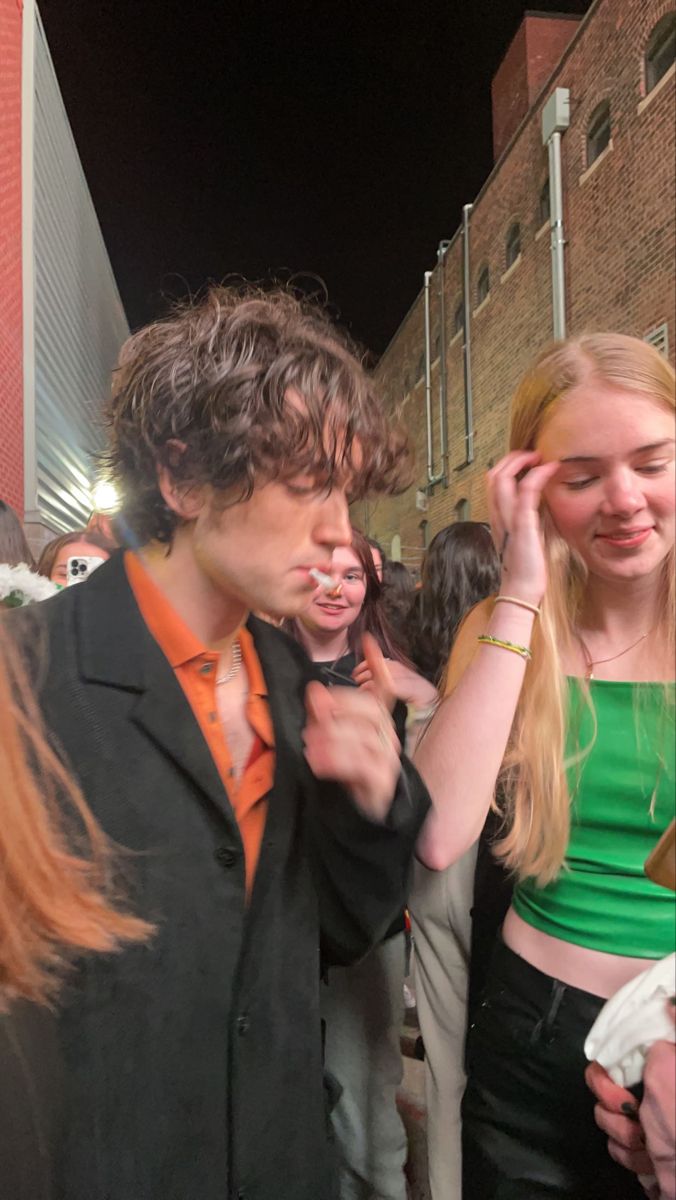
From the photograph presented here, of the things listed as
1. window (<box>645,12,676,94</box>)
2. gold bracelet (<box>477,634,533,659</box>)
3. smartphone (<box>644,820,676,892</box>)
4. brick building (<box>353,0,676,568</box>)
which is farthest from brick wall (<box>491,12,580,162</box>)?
smartphone (<box>644,820,676,892</box>)

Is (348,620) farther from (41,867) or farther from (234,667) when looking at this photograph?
(41,867)

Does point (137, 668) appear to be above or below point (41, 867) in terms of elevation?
above

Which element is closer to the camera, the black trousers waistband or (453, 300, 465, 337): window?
the black trousers waistband

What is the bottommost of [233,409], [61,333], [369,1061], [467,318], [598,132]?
[369,1061]

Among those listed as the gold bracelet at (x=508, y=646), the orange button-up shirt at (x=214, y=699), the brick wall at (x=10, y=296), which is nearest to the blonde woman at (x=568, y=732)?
the gold bracelet at (x=508, y=646)

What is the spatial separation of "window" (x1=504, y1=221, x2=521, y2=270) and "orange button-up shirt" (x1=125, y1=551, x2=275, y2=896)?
0.44 m

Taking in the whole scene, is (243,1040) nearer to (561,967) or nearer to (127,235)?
(561,967)

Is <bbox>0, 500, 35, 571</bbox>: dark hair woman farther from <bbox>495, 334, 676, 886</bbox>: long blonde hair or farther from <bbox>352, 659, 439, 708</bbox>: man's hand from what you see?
<bbox>495, 334, 676, 886</bbox>: long blonde hair

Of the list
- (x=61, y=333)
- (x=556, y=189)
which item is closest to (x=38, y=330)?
(x=61, y=333)

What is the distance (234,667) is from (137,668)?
0.08 meters

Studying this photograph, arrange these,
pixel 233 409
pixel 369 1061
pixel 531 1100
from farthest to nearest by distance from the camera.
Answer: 1. pixel 369 1061
2. pixel 531 1100
3. pixel 233 409

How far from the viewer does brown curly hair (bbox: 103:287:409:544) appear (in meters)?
0.43

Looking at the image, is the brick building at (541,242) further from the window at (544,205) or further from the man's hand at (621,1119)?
the man's hand at (621,1119)

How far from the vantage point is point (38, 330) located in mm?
517
